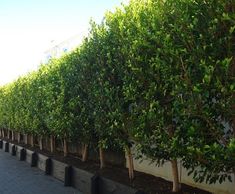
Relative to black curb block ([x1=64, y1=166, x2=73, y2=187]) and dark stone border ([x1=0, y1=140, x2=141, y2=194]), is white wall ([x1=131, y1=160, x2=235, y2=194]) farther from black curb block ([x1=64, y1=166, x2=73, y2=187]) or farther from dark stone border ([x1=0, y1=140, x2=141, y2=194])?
black curb block ([x1=64, y1=166, x2=73, y2=187])

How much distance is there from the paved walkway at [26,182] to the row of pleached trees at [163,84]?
4.74 feet

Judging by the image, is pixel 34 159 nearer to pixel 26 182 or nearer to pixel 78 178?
pixel 26 182

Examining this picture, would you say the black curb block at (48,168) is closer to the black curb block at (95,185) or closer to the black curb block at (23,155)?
the black curb block at (95,185)

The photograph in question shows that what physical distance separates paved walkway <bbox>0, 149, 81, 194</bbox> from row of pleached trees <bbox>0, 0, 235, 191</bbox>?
144 cm

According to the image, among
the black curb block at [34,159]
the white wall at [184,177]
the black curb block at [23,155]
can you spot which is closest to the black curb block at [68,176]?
the white wall at [184,177]

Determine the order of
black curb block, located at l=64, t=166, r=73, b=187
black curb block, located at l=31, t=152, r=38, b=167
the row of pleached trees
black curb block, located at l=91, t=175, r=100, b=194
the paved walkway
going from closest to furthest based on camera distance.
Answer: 1. the row of pleached trees
2. black curb block, located at l=91, t=175, r=100, b=194
3. the paved walkway
4. black curb block, located at l=64, t=166, r=73, b=187
5. black curb block, located at l=31, t=152, r=38, b=167

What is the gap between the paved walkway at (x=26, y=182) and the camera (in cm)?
1098

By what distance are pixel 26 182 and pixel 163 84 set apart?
21.6 feet

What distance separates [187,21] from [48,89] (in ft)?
29.4

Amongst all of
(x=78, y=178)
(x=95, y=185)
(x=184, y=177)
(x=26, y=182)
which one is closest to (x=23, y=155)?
(x=26, y=182)

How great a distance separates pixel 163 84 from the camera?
24.2ft

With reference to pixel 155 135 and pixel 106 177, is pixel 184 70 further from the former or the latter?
pixel 106 177

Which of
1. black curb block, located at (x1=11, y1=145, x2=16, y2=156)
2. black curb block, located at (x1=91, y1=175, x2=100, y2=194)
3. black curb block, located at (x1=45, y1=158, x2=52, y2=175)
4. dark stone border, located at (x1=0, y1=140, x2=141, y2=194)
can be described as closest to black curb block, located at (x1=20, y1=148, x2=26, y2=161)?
dark stone border, located at (x1=0, y1=140, x2=141, y2=194)

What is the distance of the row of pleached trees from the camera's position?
5703mm
